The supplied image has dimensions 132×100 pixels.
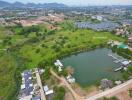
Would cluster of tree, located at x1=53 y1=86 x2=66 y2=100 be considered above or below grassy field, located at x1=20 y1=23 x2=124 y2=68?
below

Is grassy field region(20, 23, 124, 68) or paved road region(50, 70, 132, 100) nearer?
paved road region(50, 70, 132, 100)

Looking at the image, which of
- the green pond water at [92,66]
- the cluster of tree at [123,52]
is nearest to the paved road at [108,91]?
the green pond water at [92,66]

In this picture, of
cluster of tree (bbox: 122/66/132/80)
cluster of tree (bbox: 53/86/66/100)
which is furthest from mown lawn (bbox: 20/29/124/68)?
cluster of tree (bbox: 122/66/132/80)

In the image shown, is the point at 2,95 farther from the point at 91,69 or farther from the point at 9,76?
the point at 91,69

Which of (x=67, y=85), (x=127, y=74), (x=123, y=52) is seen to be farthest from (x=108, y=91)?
(x=123, y=52)

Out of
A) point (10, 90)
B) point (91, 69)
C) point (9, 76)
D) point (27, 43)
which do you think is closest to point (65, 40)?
point (27, 43)

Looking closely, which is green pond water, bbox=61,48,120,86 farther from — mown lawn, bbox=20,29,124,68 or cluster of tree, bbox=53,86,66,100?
cluster of tree, bbox=53,86,66,100

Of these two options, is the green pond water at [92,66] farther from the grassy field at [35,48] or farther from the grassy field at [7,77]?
the grassy field at [7,77]

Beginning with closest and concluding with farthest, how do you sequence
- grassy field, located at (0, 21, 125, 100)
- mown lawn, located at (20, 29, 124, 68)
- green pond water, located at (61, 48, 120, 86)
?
green pond water, located at (61, 48, 120, 86), grassy field, located at (0, 21, 125, 100), mown lawn, located at (20, 29, 124, 68)
